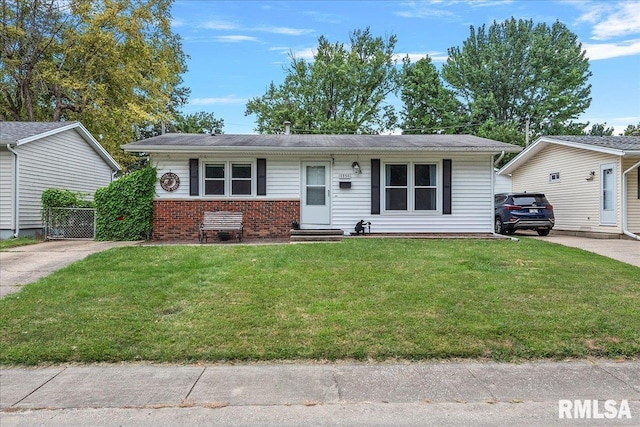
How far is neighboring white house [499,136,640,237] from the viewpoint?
13.6 metres

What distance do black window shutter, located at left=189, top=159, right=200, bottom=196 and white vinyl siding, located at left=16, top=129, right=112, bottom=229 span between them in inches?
234

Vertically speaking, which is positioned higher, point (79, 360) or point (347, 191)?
point (347, 191)

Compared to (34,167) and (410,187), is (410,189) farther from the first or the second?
(34,167)

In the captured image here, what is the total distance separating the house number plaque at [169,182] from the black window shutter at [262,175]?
94.1 inches

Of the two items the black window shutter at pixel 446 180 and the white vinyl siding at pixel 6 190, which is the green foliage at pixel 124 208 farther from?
the black window shutter at pixel 446 180

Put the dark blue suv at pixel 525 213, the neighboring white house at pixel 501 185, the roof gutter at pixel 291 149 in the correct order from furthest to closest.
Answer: the neighboring white house at pixel 501 185
the dark blue suv at pixel 525 213
the roof gutter at pixel 291 149

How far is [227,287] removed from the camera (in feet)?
20.5

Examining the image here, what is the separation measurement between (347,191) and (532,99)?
A: 28.8 meters

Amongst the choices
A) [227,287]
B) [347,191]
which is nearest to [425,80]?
[347,191]

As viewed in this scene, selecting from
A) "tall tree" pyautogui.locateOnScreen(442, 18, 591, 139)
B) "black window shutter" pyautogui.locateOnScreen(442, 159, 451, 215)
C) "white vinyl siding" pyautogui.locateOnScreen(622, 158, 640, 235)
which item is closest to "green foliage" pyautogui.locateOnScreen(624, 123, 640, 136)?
"tall tree" pyautogui.locateOnScreen(442, 18, 591, 139)

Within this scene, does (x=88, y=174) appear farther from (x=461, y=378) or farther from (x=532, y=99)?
(x=532, y=99)

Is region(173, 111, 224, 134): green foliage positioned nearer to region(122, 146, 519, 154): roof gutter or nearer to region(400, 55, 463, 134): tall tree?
region(400, 55, 463, 134): tall tree

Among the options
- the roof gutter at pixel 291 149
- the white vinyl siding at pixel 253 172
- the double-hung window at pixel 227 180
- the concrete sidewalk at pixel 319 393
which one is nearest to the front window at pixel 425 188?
the roof gutter at pixel 291 149

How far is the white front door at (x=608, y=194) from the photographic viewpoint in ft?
45.9
